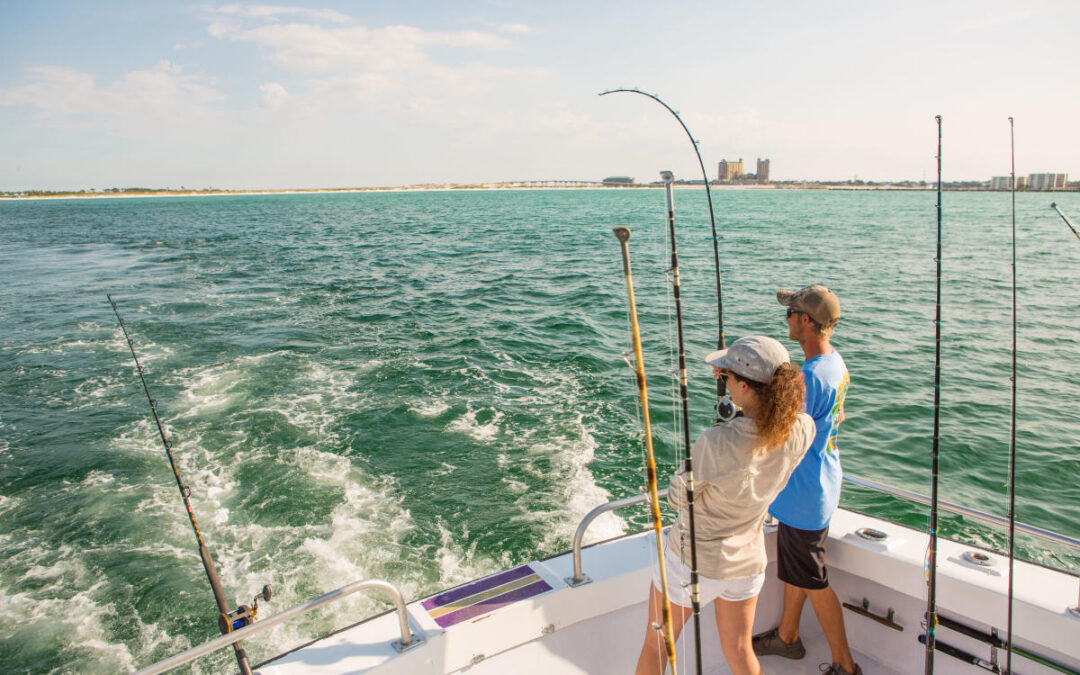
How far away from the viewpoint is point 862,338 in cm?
1141

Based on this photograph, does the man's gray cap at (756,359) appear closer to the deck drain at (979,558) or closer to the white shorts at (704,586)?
the white shorts at (704,586)

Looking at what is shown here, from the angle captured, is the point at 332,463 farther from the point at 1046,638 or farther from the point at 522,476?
the point at 1046,638

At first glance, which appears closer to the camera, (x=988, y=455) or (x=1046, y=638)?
(x=1046, y=638)

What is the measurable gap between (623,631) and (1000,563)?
158 cm

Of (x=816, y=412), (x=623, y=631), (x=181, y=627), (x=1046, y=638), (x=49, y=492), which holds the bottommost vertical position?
(x=181, y=627)

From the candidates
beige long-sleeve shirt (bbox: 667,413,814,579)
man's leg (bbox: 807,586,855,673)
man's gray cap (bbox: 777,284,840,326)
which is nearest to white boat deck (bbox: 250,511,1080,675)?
man's leg (bbox: 807,586,855,673)

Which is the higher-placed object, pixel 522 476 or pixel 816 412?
pixel 816 412

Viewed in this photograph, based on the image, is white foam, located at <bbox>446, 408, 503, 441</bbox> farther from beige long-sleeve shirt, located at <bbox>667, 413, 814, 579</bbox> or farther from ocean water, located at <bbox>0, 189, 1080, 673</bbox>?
beige long-sleeve shirt, located at <bbox>667, 413, 814, 579</bbox>

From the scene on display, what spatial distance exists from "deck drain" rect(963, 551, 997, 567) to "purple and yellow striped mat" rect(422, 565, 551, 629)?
1.76 m

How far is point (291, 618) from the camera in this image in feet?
6.62

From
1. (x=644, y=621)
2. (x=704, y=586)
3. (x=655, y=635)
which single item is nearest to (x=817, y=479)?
(x=704, y=586)

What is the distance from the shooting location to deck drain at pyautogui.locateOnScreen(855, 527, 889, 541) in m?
2.75

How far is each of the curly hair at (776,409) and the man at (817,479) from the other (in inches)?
22.4

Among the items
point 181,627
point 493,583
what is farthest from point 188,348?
point 493,583
